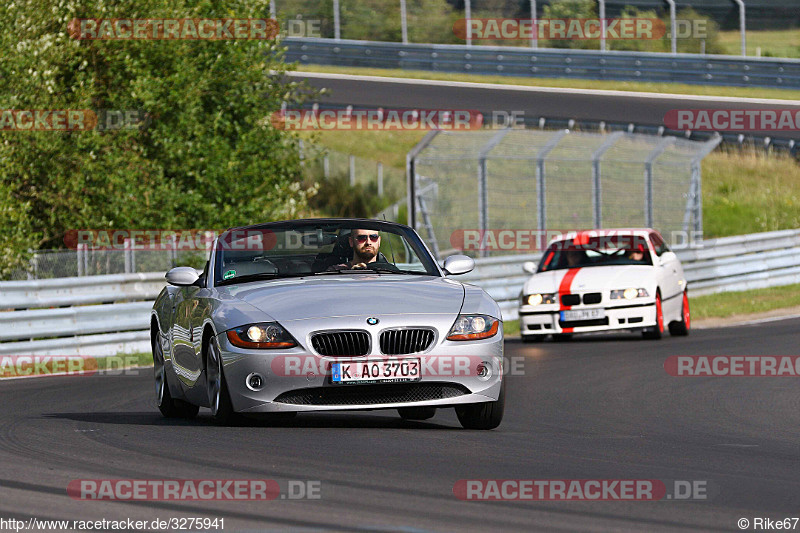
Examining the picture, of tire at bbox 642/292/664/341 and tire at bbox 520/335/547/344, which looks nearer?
tire at bbox 642/292/664/341

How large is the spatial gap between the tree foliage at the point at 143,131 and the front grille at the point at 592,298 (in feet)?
22.6

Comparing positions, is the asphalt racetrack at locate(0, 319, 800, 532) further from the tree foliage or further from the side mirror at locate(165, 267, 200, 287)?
the tree foliage

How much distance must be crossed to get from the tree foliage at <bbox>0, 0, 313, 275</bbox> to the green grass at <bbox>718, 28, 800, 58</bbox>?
14283mm

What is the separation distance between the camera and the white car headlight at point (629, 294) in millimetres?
18656

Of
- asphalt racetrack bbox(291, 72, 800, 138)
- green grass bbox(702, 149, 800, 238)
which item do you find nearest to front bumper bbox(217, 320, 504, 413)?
asphalt racetrack bbox(291, 72, 800, 138)

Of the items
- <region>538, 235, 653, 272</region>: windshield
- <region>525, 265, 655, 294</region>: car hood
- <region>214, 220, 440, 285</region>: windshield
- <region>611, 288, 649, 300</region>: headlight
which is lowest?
<region>611, 288, 649, 300</region>: headlight

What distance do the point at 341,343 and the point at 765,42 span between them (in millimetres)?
29048

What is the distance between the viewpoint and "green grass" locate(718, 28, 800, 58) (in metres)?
34.9

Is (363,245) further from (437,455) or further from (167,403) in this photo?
(437,455)

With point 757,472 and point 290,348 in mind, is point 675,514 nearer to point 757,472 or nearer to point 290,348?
point 757,472

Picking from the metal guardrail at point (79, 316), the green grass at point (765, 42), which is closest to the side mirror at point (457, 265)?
the metal guardrail at point (79, 316)

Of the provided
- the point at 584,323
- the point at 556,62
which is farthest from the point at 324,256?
the point at 556,62

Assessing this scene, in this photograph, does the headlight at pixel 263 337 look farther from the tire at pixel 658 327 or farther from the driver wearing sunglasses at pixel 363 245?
the tire at pixel 658 327

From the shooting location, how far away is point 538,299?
1927 cm
